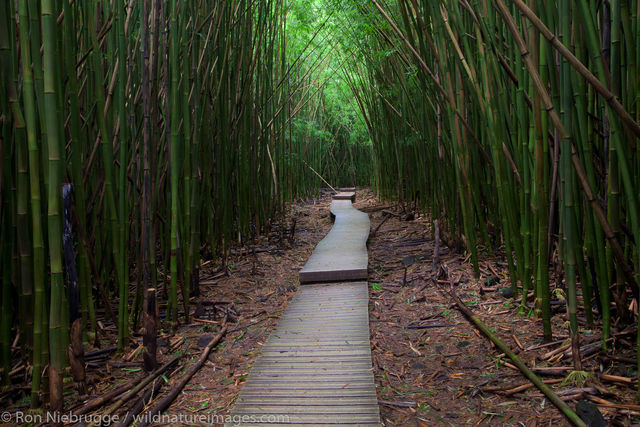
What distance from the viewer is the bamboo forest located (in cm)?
90

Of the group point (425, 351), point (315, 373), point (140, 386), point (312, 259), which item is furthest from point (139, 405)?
point (312, 259)

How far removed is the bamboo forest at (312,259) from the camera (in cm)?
90

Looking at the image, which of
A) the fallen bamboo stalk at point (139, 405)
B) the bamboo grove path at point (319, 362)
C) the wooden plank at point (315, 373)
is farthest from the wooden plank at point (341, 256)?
the fallen bamboo stalk at point (139, 405)

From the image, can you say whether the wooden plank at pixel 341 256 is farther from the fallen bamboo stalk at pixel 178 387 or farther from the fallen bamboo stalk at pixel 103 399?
the fallen bamboo stalk at pixel 103 399

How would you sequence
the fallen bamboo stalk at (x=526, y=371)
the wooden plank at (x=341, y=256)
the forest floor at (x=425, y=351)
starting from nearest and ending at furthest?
the fallen bamboo stalk at (x=526, y=371) < the forest floor at (x=425, y=351) < the wooden plank at (x=341, y=256)

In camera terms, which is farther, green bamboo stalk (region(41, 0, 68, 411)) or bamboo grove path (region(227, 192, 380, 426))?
bamboo grove path (region(227, 192, 380, 426))

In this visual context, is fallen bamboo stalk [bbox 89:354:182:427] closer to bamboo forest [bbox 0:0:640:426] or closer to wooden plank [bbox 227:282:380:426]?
bamboo forest [bbox 0:0:640:426]

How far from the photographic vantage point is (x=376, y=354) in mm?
1298

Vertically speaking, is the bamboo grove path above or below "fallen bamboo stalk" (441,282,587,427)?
below

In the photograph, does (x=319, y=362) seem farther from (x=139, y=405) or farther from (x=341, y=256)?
(x=341, y=256)

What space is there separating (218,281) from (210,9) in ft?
3.61

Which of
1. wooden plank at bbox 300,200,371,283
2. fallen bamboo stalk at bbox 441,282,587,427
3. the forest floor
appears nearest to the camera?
fallen bamboo stalk at bbox 441,282,587,427

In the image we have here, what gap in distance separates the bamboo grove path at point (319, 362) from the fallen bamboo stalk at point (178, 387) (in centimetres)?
15

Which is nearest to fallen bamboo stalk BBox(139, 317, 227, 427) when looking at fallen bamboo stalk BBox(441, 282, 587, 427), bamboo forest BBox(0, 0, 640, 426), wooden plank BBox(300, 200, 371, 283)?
bamboo forest BBox(0, 0, 640, 426)
